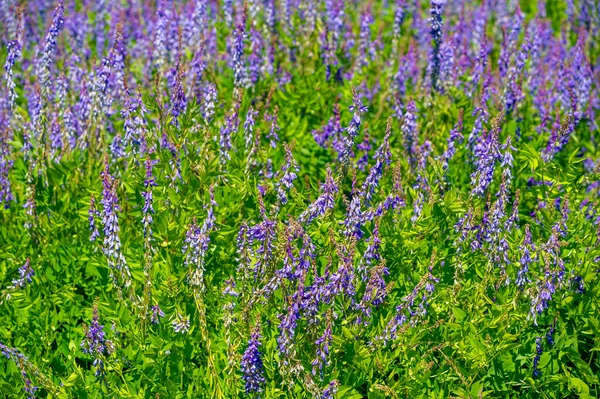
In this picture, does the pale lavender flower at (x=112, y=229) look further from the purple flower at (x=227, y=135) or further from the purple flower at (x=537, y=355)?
the purple flower at (x=537, y=355)

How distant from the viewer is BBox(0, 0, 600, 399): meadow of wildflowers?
3934 mm

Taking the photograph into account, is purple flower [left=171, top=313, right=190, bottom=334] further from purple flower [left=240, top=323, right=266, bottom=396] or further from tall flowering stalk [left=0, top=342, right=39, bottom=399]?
tall flowering stalk [left=0, top=342, right=39, bottom=399]

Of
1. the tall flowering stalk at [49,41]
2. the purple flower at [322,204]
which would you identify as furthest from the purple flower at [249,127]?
the tall flowering stalk at [49,41]

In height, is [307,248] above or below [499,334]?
above

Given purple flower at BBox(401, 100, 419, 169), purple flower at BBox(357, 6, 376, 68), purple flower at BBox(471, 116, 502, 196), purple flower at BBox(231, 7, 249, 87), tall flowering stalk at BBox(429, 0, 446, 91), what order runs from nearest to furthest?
purple flower at BBox(471, 116, 502, 196), purple flower at BBox(401, 100, 419, 169), purple flower at BBox(231, 7, 249, 87), tall flowering stalk at BBox(429, 0, 446, 91), purple flower at BBox(357, 6, 376, 68)

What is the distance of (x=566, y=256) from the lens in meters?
4.30

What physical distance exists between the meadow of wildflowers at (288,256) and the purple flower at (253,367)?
1 cm

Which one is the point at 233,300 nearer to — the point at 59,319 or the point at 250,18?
the point at 59,319

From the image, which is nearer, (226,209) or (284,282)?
(284,282)

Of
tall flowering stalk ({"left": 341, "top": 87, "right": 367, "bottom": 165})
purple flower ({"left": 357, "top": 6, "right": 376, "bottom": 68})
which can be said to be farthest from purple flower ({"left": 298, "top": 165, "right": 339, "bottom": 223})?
purple flower ({"left": 357, "top": 6, "right": 376, "bottom": 68})

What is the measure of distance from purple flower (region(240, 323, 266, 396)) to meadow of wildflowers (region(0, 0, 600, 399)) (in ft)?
0.04

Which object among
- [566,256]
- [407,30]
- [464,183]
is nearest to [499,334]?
[566,256]

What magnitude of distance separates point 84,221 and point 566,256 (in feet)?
10.1

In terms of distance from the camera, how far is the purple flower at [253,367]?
12.0 ft
